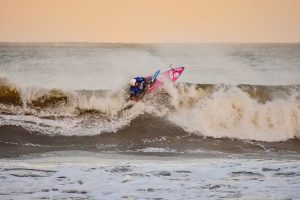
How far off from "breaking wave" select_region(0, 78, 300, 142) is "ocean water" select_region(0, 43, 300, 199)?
1cm

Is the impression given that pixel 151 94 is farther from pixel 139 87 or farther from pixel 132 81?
pixel 132 81

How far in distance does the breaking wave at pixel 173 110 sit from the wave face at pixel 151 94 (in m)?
0.01

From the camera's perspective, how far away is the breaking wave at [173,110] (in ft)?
13.0

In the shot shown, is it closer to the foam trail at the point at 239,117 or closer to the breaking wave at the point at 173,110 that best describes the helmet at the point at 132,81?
the breaking wave at the point at 173,110

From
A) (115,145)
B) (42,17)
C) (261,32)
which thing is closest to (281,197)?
(115,145)

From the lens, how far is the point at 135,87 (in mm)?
4078

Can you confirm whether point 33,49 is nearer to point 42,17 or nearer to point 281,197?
point 42,17

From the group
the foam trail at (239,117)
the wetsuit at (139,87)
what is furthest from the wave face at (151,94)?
the wetsuit at (139,87)

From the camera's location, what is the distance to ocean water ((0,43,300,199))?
10.8 ft

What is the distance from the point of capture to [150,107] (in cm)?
419

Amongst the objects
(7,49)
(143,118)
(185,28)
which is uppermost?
(185,28)

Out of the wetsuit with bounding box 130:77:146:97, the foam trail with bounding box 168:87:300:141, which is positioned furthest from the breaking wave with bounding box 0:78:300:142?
the wetsuit with bounding box 130:77:146:97

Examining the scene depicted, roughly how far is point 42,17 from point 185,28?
1525 mm

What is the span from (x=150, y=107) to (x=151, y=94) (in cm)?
15
